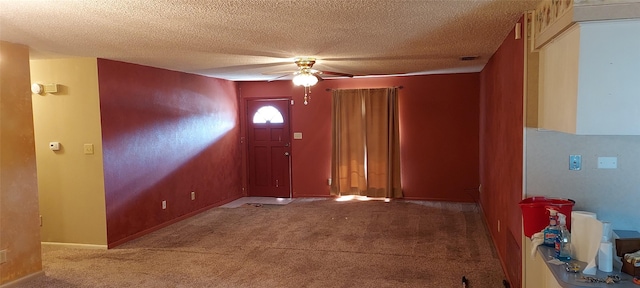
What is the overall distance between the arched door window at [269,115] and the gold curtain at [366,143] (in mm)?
1097

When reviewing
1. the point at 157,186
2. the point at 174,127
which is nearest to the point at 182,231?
the point at 157,186

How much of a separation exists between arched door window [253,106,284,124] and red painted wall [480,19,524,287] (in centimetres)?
419

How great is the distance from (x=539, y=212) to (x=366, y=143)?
16.2ft

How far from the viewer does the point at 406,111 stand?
7512mm

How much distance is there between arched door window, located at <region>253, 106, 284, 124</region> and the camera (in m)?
8.13

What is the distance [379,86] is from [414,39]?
364 cm

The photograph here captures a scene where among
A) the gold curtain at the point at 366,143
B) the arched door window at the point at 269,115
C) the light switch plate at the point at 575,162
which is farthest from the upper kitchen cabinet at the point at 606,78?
the arched door window at the point at 269,115

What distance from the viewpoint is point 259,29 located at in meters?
3.41

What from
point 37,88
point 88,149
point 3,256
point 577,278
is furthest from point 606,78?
point 37,88

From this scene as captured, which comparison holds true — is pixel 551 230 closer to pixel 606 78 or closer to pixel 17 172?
pixel 606 78

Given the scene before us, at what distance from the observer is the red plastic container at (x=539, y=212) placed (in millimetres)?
2681

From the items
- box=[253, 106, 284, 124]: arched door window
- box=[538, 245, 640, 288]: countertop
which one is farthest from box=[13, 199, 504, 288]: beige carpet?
box=[253, 106, 284, 124]: arched door window

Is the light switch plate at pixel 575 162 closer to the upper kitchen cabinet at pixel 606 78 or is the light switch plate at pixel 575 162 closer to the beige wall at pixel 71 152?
the upper kitchen cabinet at pixel 606 78

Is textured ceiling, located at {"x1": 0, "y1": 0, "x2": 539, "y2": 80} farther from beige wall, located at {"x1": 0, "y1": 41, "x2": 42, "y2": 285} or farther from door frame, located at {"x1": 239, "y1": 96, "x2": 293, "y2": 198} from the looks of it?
door frame, located at {"x1": 239, "y1": 96, "x2": 293, "y2": 198}
